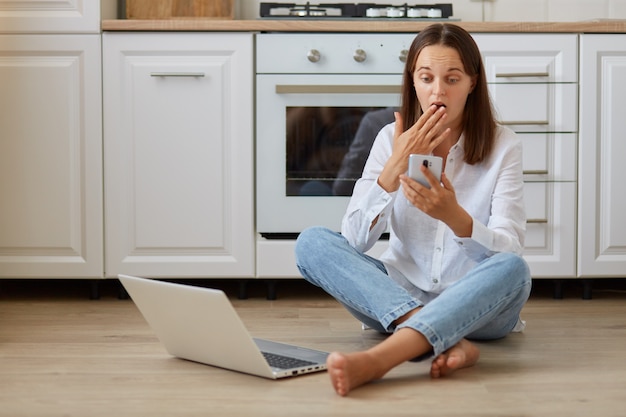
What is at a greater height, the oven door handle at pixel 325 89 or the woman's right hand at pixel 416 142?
the oven door handle at pixel 325 89

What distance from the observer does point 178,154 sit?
3029 millimetres

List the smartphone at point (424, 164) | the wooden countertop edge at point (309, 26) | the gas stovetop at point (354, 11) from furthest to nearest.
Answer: the gas stovetop at point (354, 11)
the wooden countertop edge at point (309, 26)
the smartphone at point (424, 164)

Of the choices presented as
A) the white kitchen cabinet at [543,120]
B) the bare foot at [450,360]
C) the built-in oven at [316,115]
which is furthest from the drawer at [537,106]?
the bare foot at [450,360]

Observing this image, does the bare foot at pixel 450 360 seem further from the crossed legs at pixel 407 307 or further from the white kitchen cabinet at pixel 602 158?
the white kitchen cabinet at pixel 602 158

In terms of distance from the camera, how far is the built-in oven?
9.87ft

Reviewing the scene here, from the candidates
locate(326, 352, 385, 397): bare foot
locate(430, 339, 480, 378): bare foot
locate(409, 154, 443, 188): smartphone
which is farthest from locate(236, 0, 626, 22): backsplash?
locate(326, 352, 385, 397): bare foot

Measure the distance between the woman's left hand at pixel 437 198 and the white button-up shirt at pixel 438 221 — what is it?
126 millimetres

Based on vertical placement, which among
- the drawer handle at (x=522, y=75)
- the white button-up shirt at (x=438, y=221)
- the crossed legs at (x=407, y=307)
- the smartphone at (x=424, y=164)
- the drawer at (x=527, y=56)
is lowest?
the crossed legs at (x=407, y=307)

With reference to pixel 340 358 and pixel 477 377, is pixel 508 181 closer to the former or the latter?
pixel 477 377

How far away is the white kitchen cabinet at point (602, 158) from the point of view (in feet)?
10.00

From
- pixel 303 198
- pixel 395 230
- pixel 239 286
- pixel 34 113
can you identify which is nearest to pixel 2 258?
pixel 34 113

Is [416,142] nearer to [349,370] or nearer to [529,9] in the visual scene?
[349,370]

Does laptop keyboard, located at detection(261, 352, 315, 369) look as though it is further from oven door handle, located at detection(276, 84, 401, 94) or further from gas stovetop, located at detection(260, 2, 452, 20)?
gas stovetop, located at detection(260, 2, 452, 20)

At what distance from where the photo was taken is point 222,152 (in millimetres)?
3035
